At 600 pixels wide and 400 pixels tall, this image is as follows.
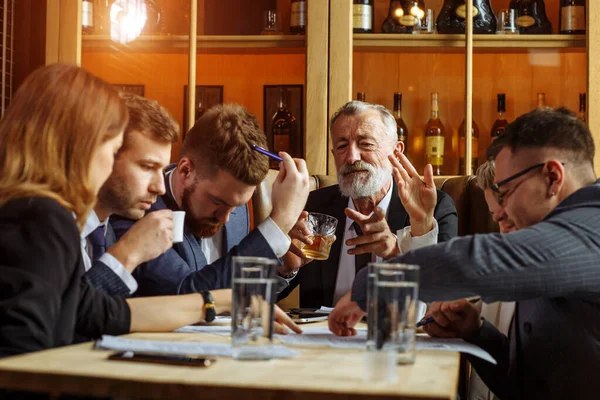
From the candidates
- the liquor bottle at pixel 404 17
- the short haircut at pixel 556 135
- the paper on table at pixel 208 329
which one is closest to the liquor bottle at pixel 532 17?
the liquor bottle at pixel 404 17

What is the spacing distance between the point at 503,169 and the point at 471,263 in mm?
493

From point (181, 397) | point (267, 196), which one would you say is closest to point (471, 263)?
point (181, 397)

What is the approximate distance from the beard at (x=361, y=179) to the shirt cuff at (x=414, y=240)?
344mm

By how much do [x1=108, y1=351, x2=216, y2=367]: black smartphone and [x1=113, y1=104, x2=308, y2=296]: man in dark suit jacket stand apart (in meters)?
0.79

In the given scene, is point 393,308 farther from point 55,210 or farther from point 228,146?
point 228,146

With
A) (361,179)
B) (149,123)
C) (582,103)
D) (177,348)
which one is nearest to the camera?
(177,348)

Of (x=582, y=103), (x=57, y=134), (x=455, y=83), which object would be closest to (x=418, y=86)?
(x=455, y=83)

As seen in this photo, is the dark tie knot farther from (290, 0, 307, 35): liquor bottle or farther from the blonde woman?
(290, 0, 307, 35): liquor bottle

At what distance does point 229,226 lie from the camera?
2584mm

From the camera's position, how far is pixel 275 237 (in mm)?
1869

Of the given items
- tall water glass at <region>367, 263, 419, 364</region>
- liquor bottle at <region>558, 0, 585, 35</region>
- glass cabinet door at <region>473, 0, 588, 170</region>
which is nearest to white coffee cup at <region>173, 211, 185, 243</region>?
tall water glass at <region>367, 263, 419, 364</region>

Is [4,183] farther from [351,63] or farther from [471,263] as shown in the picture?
[351,63]

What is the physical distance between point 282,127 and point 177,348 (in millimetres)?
2337

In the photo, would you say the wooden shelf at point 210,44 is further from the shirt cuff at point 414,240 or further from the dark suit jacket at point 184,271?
the dark suit jacket at point 184,271
